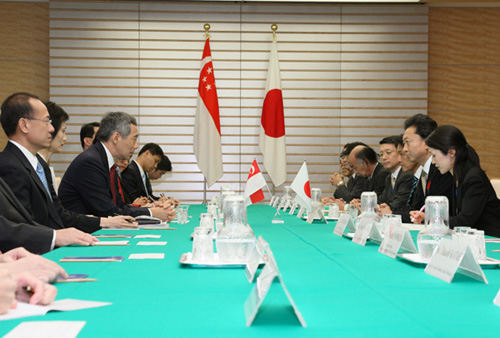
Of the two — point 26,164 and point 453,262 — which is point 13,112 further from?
point 453,262

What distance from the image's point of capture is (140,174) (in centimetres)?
Answer: 626

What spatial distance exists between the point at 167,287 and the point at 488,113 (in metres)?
8.38

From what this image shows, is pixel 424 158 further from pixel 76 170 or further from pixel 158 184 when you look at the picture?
pixel 158 184

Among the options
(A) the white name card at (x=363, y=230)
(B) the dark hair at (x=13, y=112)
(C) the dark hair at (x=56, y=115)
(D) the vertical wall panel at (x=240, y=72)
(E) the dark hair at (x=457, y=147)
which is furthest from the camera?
(D) the vertical wall panel at (x=240, y=72)

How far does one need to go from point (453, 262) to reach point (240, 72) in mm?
7070

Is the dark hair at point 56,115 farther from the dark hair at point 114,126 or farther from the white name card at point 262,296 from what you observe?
the white name card at point 262,296

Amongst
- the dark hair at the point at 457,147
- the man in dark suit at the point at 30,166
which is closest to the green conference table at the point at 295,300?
the man in dark suit at the point at 30,166

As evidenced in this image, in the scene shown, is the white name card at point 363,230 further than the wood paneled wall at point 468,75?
No

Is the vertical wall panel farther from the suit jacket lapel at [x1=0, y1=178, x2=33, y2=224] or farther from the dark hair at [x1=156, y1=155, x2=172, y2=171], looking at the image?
the suit jacket lapel at [x1=0, y1=178, x2=33, y2=224]

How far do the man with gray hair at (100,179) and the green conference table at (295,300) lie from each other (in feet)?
6.03

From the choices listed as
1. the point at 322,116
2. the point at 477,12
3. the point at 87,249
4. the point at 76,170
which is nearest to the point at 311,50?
the point at 322,116

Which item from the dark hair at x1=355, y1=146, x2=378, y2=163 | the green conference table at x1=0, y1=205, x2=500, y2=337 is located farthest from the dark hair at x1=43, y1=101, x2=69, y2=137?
the dark hair at x1=355, y1=146, x2=378, y2=163

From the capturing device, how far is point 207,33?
8.16 m

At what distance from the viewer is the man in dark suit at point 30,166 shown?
2902 mm
